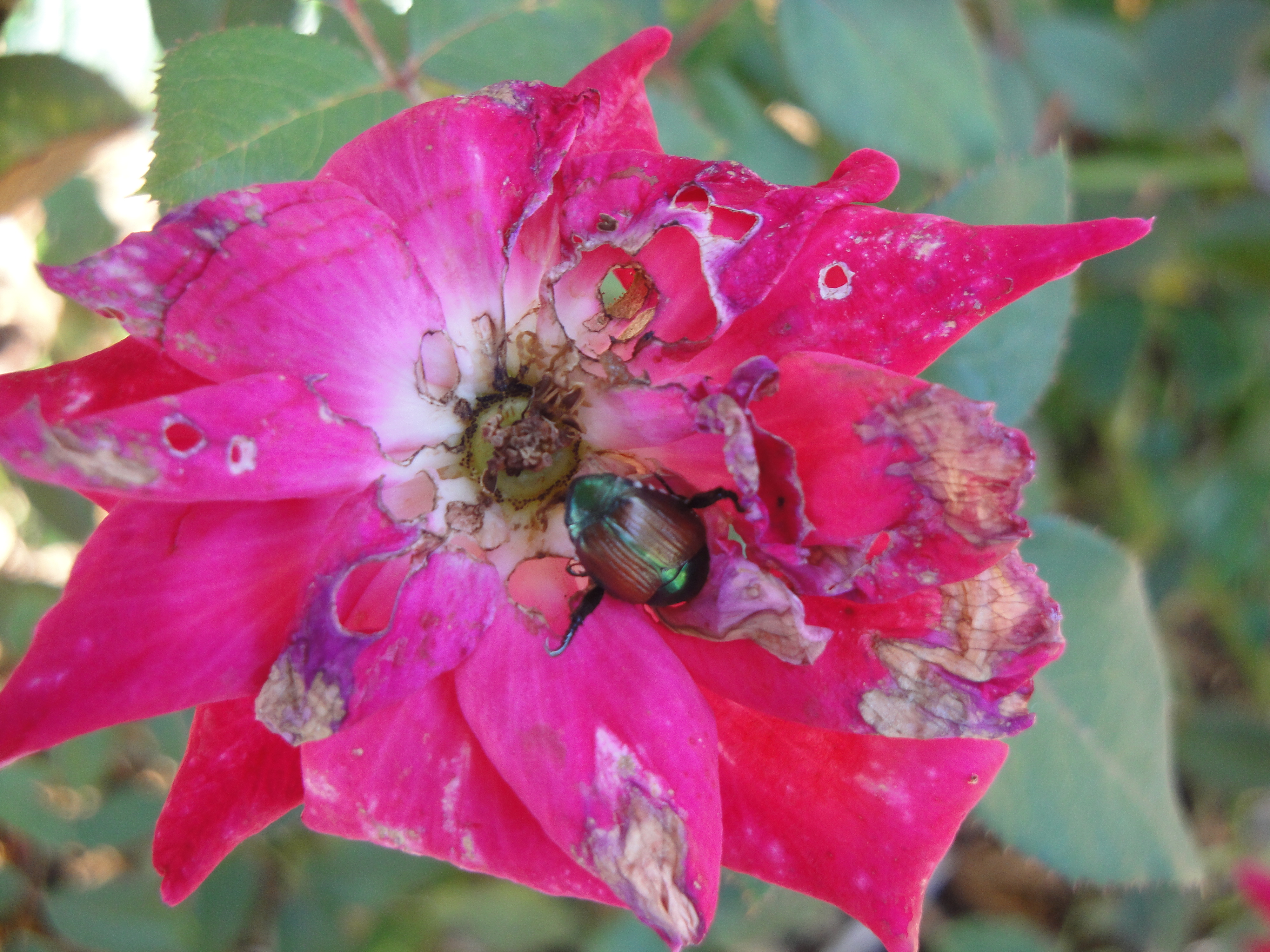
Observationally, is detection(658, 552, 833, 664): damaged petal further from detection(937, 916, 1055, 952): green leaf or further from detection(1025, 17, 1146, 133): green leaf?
detection(1025, 17, 1146, 133): green leaf

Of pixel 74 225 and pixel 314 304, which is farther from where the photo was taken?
pixel 74 225

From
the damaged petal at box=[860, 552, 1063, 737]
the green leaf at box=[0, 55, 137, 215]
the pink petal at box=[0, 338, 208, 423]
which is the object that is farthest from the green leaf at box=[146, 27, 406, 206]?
the damaged petal at box=[860, 552, 1063, 737]

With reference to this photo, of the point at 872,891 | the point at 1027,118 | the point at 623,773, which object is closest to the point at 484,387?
the point at 623,773

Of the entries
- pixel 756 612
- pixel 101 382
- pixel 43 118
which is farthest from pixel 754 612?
pixel 43 118

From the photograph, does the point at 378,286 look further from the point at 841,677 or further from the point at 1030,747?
the point at 1030,747

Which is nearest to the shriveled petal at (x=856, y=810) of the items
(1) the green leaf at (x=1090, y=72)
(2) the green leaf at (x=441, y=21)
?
(2) the green leaf at (x=441, y=21)

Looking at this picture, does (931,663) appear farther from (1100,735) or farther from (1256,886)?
(1256,886)
